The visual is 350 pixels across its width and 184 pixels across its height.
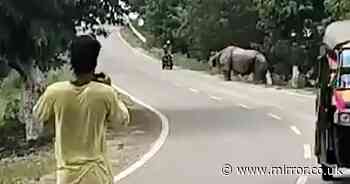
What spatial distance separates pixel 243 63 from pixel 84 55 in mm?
43138

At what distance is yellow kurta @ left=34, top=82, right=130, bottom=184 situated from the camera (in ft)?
20.4

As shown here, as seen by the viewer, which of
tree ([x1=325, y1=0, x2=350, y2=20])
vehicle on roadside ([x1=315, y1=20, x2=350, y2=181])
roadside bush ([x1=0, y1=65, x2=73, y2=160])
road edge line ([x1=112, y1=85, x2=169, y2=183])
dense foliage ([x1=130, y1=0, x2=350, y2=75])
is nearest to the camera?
vehicle on roadside ([x1=315, y1=20, x2=350, y2=181])

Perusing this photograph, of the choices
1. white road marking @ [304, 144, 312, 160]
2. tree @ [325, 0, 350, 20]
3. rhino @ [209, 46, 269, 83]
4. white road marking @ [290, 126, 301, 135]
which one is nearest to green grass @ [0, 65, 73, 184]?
white road marking @ [304, 144, 312, 160]

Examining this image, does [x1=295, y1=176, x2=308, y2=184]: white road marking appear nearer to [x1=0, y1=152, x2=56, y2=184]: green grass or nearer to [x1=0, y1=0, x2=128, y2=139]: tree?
[x1=0, y1=152, x2=56, y2=184]: green grass

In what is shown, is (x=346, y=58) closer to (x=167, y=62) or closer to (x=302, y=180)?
(x=302, y=180)

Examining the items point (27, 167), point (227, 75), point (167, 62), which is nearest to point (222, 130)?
point (27, 167)

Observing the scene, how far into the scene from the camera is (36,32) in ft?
76.0

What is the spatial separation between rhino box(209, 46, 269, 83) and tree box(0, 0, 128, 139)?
21.7 m

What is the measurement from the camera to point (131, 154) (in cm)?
1836

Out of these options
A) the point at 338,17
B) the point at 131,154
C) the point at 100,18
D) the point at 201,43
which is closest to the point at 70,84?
the point at 131,154

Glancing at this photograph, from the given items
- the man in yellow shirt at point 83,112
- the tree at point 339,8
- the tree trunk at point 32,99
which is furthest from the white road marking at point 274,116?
the man in yellow shirt at point 83,112

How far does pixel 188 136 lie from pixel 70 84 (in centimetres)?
1524

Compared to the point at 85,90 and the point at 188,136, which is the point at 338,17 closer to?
the point at 188,136

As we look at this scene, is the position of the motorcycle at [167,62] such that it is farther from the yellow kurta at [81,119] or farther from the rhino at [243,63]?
the yellow kurta at [81,119]
